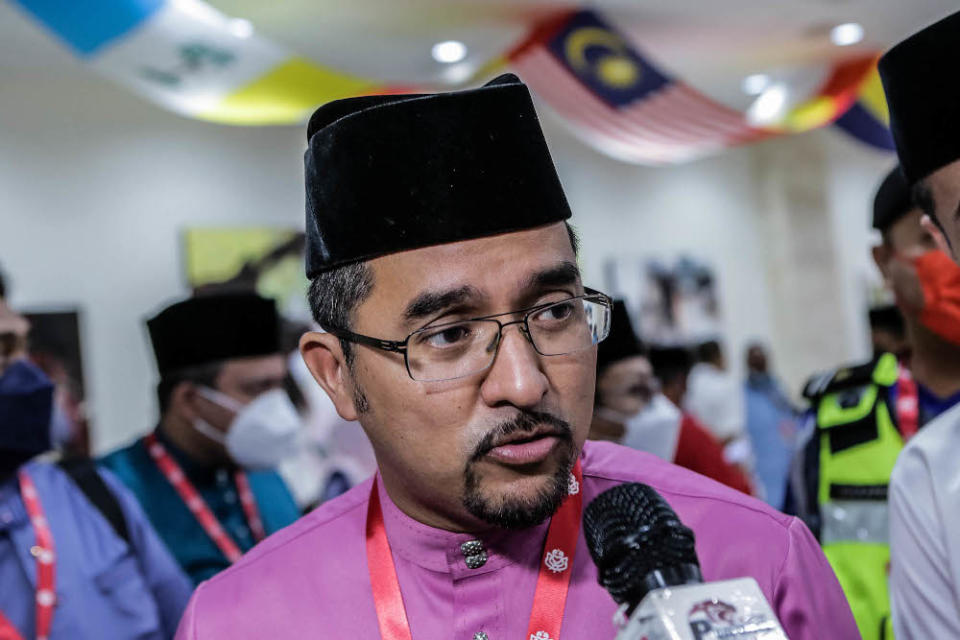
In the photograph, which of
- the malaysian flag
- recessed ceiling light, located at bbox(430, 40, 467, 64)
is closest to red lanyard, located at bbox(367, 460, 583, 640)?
recessed ceiling light, located at bbox(430, 40, 467, 64)

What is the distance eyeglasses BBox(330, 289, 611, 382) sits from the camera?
4.09ft

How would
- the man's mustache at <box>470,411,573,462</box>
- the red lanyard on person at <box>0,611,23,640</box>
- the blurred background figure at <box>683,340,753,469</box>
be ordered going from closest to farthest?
the man's mustache at <box>470,411,573,462</box>, the red lanyard on person at <box>0,611,23,640</box>, the blurred background figure at <box>683,340,753,469</box>

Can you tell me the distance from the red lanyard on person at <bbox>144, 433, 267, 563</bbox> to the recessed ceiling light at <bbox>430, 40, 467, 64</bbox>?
98.7 inches

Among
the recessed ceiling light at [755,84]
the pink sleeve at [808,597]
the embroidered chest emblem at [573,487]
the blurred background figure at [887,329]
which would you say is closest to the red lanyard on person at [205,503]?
the embroidered chest emblem at [573,487]

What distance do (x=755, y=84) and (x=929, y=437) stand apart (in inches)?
207

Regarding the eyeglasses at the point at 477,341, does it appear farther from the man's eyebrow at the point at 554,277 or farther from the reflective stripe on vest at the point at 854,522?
the reflective stripe on vest at the point at 854,522

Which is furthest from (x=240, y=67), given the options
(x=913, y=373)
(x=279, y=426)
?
(x=913, y=373)

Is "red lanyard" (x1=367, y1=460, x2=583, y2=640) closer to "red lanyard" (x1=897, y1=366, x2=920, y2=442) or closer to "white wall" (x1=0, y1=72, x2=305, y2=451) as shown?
"red lanyard" (x1=897, y1=366, x2=920, y2=442)

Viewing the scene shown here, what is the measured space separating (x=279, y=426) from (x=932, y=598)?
240 centimetres

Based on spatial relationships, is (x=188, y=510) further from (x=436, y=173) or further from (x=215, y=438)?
(x=436, y=173)

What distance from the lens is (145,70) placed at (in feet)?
15.3

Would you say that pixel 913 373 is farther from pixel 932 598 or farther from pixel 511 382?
pixel 511 382

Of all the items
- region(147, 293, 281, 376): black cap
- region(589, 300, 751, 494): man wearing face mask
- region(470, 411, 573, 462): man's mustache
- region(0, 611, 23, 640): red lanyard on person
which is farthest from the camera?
region(147, 293, 281, 376): black cap

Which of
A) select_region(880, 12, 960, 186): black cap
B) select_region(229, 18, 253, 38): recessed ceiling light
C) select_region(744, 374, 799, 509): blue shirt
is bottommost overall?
select_region(744, 374, 799, 509): blue shirt
